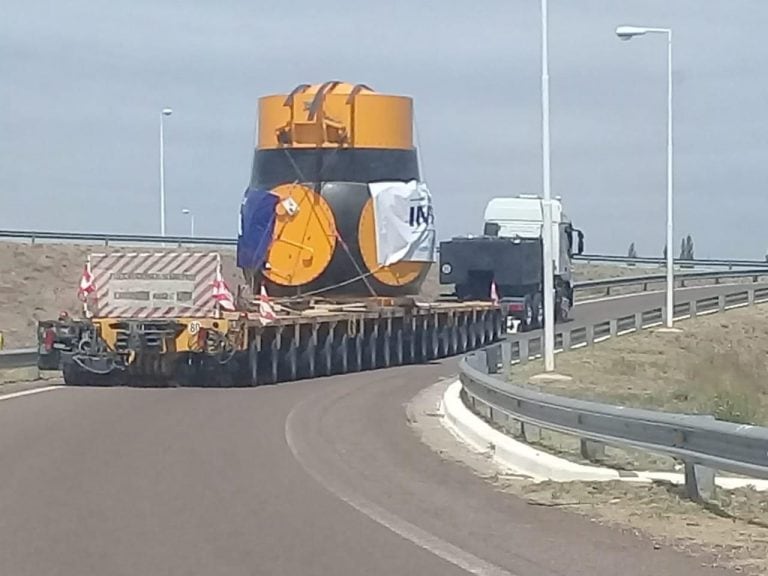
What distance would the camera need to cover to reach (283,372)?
28.8 meters

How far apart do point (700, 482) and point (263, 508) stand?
333cm

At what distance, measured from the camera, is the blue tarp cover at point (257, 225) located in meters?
31.2

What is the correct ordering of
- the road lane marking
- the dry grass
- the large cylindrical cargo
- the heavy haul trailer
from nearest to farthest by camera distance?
the dry grass → the heavy haul trailer → the large cylindrical cargo → the road lane marking

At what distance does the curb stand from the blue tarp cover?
40.9 ft

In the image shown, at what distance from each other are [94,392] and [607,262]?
61592mm

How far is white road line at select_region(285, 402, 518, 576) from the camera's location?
9884 millimetres

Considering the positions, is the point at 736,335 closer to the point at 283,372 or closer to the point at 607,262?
the point at 283,372

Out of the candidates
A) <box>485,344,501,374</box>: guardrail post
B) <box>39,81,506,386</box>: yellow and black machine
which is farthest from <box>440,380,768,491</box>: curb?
<box>39,81,506,386</box>: yellow and black machine

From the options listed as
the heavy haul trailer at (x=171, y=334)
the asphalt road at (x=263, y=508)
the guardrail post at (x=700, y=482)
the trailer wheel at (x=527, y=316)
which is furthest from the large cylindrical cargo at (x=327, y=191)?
the guardrail post at (x=700, y=482)

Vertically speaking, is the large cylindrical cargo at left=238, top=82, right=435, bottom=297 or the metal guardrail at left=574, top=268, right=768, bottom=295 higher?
the large cylindrical cargo at left=238, top=82, right=435, bottom=297

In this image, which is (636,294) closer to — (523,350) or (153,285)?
(523,350)

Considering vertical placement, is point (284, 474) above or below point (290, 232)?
below

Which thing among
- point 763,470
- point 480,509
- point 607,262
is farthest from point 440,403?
point 607,262

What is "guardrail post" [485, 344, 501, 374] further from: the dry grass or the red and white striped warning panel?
the red and white striped warning panel
